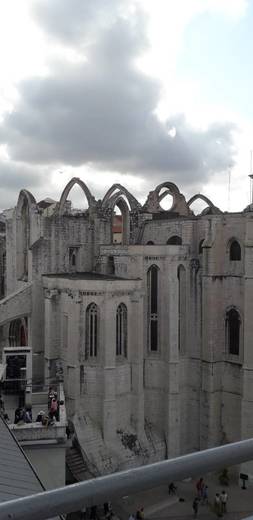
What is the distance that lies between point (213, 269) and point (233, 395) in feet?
22.9

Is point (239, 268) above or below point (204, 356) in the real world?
above

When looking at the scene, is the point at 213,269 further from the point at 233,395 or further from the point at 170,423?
the point at 170,423

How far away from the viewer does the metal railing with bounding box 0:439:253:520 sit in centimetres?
188

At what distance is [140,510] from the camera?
67.2 feet

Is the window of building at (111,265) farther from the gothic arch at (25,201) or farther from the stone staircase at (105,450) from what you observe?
the stone staircase at (105,450)

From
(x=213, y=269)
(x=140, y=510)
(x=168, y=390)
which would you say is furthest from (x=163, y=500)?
(x=213, y=269)

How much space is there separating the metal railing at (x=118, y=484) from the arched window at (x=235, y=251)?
25464 millimetres

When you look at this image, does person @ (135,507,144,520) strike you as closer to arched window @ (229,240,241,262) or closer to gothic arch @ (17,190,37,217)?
arched window @ (229,240,241,262)

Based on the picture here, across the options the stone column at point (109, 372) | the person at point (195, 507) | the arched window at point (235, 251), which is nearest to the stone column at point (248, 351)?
the arched window at point (235, 251)

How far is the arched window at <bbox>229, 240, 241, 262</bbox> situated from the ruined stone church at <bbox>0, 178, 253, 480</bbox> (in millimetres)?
68

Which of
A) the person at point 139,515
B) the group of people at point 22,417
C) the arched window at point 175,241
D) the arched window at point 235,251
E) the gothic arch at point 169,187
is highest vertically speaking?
the gothic arch at point 169,187

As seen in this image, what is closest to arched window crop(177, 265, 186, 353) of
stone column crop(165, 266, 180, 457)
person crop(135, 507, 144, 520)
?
stone column crop(165, 266, 180, 457)

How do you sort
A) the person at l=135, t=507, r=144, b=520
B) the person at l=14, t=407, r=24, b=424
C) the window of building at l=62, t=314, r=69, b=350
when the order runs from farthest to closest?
the window of building at l=62, t=314, r=69, b=350
the person at l=135, t=507, r=144, b=520
the person at l=14, t=407, r=24, b=424

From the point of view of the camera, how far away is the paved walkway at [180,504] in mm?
21188
